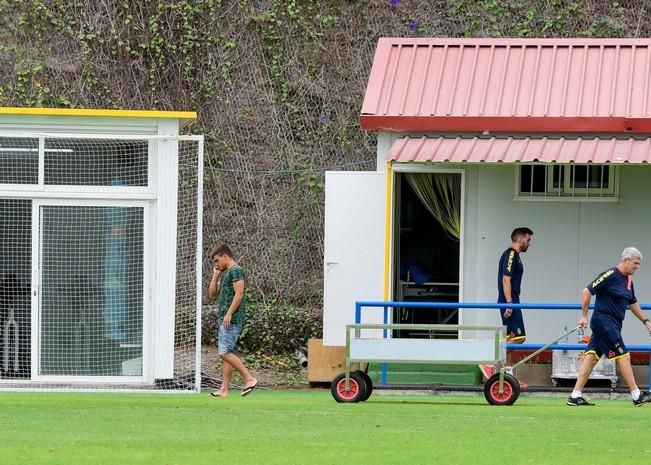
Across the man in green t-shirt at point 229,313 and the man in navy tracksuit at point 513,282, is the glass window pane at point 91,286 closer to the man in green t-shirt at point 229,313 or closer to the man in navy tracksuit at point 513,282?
the man in green t-shirt at point 229,313

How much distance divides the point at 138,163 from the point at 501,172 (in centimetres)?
453

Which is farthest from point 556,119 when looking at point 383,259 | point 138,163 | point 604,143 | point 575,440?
point 575,440

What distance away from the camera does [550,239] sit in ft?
63.1

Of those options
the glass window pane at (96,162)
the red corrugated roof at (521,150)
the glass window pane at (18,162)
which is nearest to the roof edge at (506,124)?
the red corrugated roof at (521,150)

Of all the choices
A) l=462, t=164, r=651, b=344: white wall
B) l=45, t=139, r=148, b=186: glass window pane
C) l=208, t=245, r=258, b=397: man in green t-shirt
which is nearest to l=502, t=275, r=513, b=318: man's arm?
l=462, t=164, r=651, b=344: white wall

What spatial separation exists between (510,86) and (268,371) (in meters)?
5.22

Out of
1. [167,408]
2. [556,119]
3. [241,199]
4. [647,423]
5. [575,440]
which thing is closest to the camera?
[575,440]

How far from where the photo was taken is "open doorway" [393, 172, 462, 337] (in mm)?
19797

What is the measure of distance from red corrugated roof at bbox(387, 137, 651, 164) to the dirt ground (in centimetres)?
369

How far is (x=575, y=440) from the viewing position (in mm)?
Answer: 11453

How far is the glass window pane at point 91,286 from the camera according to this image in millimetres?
17578

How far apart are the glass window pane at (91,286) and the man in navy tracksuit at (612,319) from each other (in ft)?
16.9

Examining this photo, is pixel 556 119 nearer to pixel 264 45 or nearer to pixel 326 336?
pixel 326 336

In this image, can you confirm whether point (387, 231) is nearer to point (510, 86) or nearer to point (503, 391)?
point (510, 86)
